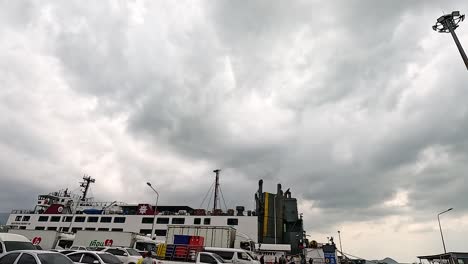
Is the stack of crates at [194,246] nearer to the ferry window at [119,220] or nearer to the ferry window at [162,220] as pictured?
the ferry window at [162,220]

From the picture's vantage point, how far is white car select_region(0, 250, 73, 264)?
9.58 m

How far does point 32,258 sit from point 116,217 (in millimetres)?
61774

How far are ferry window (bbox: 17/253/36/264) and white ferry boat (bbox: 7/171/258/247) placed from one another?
45.0 meters

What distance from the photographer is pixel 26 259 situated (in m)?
9.73

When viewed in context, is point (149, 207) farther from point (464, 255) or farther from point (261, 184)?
point (464, 255)

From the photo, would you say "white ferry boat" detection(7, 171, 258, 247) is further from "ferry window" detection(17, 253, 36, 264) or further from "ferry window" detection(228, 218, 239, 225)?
"ferry window" detection(17, 253, 36, 264)

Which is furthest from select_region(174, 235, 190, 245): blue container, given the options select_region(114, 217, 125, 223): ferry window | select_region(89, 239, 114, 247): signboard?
select_region(114, 217, 125, 223): ferry window

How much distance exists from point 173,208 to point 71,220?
24245mm

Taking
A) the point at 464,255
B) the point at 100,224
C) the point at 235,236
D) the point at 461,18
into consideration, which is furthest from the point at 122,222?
the point at 461,18

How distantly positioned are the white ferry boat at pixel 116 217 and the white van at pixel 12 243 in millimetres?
39640

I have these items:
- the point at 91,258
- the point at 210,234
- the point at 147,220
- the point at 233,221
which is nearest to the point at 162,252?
the point at 210,234

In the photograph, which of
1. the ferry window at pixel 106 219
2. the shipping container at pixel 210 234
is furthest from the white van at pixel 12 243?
the ferry window at pixel 106 219

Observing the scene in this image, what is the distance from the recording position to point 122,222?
213ft

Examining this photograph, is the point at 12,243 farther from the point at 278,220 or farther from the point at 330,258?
the point at 278,220
